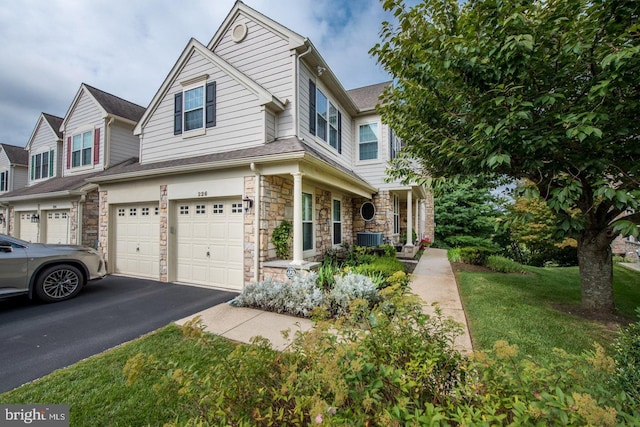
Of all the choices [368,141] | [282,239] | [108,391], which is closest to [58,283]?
[108,391]

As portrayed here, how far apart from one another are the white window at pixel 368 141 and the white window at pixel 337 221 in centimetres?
272

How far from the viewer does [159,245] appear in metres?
7.43

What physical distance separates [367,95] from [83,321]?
1239 centimetres

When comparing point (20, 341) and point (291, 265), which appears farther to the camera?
point (291, 265)

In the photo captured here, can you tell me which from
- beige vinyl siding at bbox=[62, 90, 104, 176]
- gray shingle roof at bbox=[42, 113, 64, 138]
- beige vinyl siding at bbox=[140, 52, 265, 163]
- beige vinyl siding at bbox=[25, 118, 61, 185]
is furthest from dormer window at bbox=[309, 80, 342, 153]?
beige vinyl siding at bbox=[25, 118, 61, 185]

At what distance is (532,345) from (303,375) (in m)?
3.36

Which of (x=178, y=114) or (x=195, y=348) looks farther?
(x=178, y=114)

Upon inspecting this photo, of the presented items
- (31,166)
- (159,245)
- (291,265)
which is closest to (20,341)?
(159,245)

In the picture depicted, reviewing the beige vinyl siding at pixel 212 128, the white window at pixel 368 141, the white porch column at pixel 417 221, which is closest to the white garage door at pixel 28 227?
the beige vinyl siding at pixel 212 128

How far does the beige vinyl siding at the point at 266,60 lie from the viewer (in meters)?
6.92

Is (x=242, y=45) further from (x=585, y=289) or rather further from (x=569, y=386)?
(x=585, y=289)

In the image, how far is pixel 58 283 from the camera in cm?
566

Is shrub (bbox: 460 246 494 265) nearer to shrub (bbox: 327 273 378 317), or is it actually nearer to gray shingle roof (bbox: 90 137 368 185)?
shrub (bbox: 327 273 378 317)

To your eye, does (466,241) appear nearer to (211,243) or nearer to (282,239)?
(282,239)
